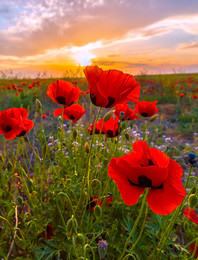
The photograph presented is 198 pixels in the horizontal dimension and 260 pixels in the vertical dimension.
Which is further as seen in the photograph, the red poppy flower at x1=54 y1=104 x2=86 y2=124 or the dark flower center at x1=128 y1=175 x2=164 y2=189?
the red poppy flower at x1=54 y1=104 x2=86 y2=124

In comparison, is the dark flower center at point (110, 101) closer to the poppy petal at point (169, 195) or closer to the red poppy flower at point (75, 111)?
the poppy petal at point (169, 195)

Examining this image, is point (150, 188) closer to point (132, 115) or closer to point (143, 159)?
point (143, 159)

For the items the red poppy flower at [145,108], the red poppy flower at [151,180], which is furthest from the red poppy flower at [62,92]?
the red poppy flower at [151,180]

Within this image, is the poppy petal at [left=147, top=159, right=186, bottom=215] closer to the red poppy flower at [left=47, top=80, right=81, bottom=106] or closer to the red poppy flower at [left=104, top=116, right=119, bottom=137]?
the red poppy flower at [left=104, top=116, right=119, bottom=137]

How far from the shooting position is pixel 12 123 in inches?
60.3

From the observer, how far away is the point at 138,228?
1811 mm


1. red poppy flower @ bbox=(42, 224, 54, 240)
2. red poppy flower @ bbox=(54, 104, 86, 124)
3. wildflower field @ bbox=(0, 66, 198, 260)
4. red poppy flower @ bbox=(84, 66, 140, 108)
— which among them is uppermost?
red poppy flower @ bbox=(84, 66, 140, 108)

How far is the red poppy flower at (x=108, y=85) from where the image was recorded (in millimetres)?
1114

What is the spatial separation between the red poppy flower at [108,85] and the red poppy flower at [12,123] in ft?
2.00

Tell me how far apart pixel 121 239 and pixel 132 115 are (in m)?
0.94

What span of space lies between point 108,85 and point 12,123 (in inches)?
30.4

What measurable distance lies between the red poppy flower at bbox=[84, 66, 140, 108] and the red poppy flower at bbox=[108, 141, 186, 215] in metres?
0.35

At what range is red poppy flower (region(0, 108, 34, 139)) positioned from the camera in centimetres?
149

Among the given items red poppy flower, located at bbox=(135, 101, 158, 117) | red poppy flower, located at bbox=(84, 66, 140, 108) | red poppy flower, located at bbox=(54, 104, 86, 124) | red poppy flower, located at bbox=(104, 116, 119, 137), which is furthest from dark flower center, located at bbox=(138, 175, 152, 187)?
red poppy flower, located at bbox=(135, 101, 158, 117)
